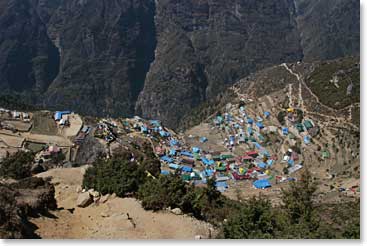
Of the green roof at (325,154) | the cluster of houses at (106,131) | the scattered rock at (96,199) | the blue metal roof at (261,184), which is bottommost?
the blue metal roof at (261,184)

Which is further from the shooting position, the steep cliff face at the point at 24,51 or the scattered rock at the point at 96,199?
the steep cliff face at the point at 24,51

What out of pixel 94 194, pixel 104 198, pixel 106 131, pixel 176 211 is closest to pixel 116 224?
pixel 176 211

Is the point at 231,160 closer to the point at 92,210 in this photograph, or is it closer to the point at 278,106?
the point at 278,106

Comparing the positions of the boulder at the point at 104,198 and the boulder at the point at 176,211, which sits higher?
the boulder at the point at 176,211

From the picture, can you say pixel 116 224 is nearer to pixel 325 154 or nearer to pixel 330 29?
pixel 325 154

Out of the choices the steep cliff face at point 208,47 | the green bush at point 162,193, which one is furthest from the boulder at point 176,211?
the steep cliff face at point 208,47

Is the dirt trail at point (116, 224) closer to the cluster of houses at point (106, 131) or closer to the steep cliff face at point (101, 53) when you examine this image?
the cluster of houses at point (106, 131)
